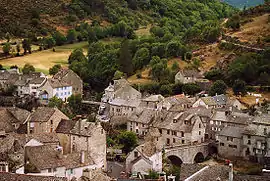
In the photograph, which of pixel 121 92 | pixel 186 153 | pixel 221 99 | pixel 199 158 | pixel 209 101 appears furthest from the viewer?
pixel 121 92

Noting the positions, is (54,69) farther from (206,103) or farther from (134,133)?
(134,133)

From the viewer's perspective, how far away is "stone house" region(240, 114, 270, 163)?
2574 inches

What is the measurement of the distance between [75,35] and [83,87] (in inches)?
1836

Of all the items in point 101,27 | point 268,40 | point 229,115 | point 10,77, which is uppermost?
point 101,27

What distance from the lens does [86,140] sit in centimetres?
5838

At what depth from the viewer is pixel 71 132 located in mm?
59906

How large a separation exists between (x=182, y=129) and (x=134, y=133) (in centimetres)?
676

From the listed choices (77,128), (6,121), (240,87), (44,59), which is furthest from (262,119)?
(44,59)

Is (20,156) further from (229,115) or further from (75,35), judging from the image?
(75,35)

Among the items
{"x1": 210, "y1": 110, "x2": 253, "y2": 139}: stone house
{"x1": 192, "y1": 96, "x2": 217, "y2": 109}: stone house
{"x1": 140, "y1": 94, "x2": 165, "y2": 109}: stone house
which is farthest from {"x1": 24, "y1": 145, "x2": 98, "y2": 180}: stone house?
{"x1": 192, "y1": 96, "x2": 217, "y2": 109}: stone house

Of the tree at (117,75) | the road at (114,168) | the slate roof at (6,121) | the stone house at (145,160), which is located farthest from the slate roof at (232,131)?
the tree at (117,75)

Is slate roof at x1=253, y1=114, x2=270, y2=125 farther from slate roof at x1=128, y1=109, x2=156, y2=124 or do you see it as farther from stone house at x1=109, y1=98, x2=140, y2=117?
stone house at x1=109, y1=98, x2=140, y2=117

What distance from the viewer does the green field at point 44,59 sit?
122 metres

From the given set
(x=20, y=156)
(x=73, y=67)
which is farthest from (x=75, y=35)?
(x=20, y=156)
